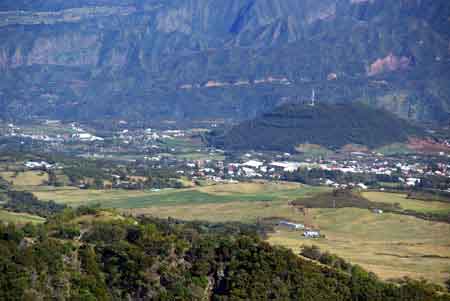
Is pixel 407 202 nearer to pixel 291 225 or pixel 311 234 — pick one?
pixel 291 225

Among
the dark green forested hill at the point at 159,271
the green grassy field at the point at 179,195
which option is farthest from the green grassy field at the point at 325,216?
the dark green forested hill at the point at 159,271

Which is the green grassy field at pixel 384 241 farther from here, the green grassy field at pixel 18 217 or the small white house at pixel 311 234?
the green grassy field at pixel 18 217

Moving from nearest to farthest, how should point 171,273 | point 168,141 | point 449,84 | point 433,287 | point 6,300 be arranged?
point 6,300
point 171,273
point 433,287
point 168,141
point 449,84

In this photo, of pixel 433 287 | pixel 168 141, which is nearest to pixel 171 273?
pixel 433 287

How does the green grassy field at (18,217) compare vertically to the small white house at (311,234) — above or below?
above

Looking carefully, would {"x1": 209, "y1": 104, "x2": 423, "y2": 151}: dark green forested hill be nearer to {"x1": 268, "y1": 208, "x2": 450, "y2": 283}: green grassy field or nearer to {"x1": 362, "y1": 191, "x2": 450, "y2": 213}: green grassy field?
{"x1": 362, "y1": 191, "x2": 450, "y2": 213}: green grassy field

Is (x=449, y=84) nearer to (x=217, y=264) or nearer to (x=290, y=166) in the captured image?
(x=290, y=166)

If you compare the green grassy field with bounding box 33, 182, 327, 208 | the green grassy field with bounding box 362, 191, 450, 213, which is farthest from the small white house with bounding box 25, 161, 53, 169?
the green grassy field with bounding box 362, 191, 450, 213
